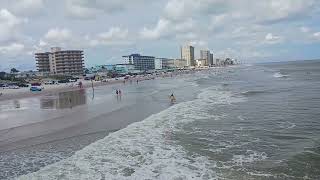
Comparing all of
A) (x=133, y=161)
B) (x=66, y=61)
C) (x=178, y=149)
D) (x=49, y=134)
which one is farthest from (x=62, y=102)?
(x=66, y=61)

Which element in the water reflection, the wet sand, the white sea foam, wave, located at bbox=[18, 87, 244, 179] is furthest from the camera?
the water reflection

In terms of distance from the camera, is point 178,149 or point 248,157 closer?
point 248,157

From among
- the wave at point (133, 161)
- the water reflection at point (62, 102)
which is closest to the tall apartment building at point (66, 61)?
the water reflection at point (62, 102)

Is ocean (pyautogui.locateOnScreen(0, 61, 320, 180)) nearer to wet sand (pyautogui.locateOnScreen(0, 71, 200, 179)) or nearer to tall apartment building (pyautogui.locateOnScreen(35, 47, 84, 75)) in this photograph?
wet sand (pyautogui.locateOnScreen(0, 71, 200, 179))

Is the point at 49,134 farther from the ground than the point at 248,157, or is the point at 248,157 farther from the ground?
the point at 248,157

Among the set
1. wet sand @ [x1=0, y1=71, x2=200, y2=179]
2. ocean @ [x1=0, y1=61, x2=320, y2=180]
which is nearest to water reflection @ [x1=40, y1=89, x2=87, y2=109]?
wet sand @ [x1=0, y1=71, x2=200, y2=179]

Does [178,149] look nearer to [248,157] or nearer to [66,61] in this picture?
[248,157]

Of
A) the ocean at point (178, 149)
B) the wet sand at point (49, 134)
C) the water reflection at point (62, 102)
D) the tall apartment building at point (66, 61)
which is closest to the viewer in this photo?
the ocean at point (178, 149)

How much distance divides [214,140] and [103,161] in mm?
5870

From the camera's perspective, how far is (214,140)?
19031 mm

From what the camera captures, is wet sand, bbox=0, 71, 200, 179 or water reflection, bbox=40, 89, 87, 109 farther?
water reflection, bbox=40, 89, 87, 109

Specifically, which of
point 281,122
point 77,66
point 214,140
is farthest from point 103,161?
point 77,66

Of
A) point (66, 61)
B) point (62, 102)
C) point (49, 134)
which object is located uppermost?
point (66, 61)

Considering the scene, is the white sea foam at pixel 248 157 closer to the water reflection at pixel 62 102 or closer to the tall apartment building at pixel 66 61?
the water reflection at pixel 62 102
